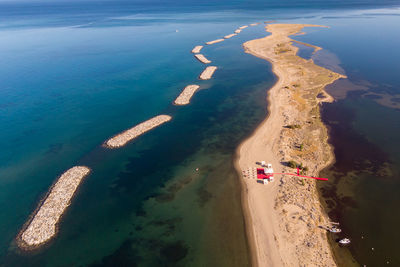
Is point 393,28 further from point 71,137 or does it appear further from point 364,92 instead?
point 71,137

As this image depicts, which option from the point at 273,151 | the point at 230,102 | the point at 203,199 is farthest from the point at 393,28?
the point at 203,199

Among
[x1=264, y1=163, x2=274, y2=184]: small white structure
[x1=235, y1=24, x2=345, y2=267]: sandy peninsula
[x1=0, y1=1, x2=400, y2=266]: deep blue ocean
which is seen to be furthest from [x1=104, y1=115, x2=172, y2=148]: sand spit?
[x1=264, y1=163, x2=274, y2=184]: small white structure

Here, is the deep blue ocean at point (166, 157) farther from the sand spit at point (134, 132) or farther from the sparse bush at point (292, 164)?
the sparse bush at point (292, 164)

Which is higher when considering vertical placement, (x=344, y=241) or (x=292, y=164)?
(x=292, y=164)

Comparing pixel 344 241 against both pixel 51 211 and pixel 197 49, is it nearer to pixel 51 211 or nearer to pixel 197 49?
pixel 51 211

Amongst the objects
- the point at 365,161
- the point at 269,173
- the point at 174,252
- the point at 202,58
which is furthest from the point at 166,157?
the point at 202,58

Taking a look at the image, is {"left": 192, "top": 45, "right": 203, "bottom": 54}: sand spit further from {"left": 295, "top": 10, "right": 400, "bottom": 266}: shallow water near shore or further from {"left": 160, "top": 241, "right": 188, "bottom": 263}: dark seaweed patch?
{"left": 160, "top": 241, "right": 188, "bottom": 263}: dark seaweed patch
